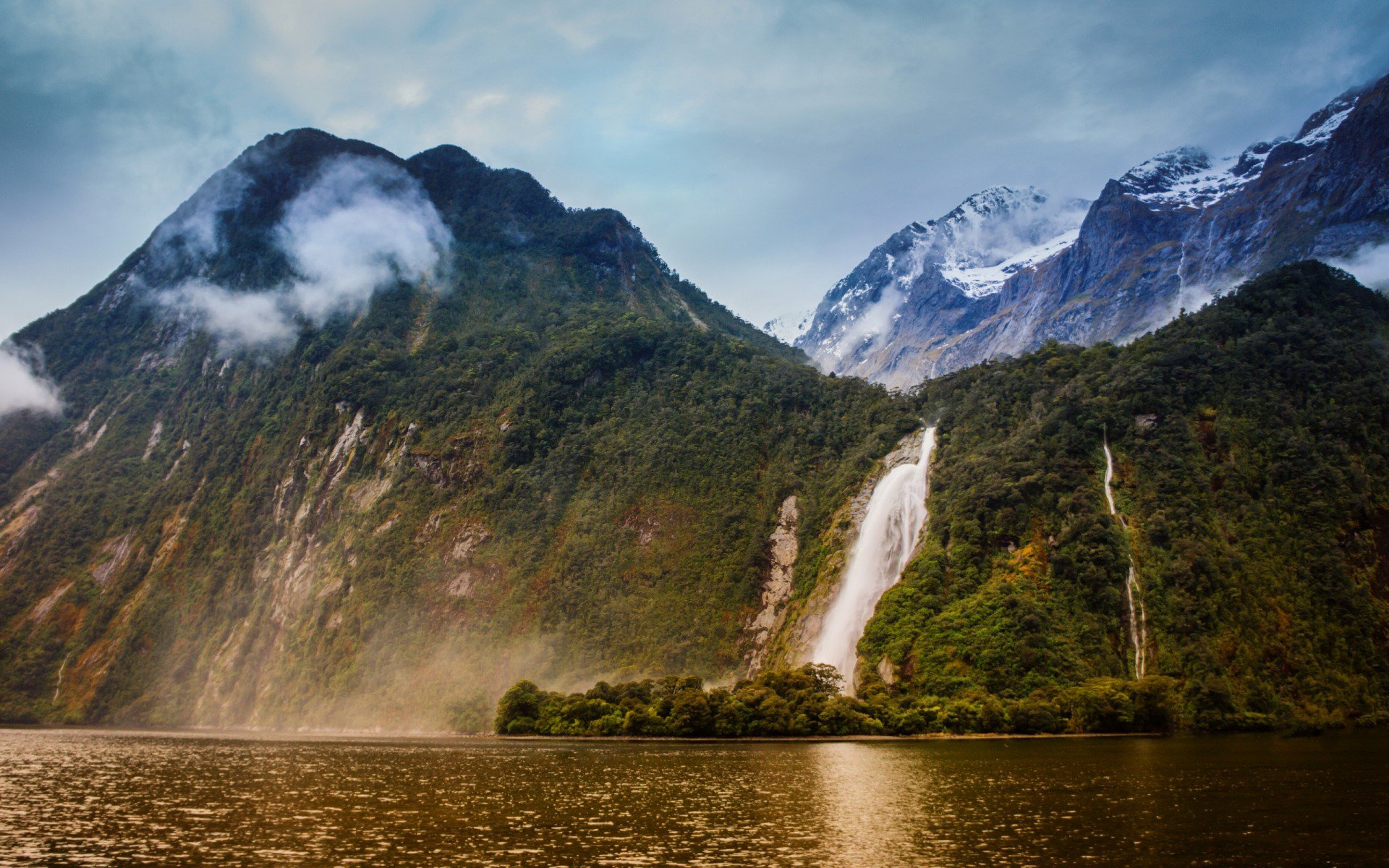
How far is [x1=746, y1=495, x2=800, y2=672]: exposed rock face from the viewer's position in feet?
396

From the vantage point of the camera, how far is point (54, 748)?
281 feet

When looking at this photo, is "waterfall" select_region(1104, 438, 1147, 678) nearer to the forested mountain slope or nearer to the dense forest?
the forested mountain slope

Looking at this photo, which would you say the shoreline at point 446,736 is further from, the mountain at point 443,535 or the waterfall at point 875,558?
the waterfall at point 875,558

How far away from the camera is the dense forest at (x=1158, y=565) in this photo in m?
88.3

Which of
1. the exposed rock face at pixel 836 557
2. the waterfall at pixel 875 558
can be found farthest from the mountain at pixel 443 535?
the waterfall at pixel 875 558

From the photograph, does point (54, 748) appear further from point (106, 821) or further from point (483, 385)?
point (483, 385)

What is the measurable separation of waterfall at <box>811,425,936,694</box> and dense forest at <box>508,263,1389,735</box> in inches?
153

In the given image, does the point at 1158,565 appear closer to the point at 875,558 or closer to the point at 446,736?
the point at 875,558

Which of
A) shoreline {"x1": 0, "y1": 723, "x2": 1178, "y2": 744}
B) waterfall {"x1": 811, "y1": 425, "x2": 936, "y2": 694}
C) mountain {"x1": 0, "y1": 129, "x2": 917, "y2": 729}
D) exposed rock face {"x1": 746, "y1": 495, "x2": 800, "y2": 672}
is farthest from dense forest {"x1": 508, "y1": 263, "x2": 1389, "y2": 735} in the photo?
mountain {"x1": 0, "y1": 129, "x2": 917, "y2": 729}

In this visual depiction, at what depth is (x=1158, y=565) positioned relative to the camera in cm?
9906

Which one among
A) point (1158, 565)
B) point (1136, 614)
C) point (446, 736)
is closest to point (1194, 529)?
point (1158, 565)

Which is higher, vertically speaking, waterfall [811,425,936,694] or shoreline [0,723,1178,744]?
waterfall [811,425,936,694]

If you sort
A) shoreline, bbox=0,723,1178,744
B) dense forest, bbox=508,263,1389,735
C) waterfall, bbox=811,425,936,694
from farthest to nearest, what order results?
waterfall, bbox=811,425,936,694
dense forest, bbox=508,263,1389,735
shoreline, bbox=0,723,1178,744

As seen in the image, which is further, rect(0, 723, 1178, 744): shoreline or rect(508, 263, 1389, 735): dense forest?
rect(508, 263, 1389, 735): dense forest
